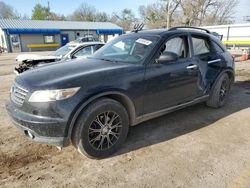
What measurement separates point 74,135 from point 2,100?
4481 mm

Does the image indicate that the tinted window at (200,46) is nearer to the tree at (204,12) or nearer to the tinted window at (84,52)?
the tinted window at (84,52)

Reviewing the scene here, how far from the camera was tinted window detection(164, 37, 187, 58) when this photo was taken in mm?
4124

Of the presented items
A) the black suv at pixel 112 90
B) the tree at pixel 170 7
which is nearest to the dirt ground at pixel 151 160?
the black suv at pixel 112 90

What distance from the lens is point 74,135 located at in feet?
9.76

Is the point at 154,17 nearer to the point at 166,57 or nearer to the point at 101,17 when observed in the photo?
the point at 101,17

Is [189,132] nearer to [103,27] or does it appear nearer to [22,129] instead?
[22,129]

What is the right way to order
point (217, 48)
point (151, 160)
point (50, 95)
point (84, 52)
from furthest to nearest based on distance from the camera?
point (84, 52), point (217, 48), point (151, 160), point (50, 95)

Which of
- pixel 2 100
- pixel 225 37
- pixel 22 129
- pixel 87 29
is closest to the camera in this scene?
pixel 22 129

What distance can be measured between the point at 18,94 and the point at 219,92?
408 centimetres

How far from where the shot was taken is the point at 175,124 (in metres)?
4.45

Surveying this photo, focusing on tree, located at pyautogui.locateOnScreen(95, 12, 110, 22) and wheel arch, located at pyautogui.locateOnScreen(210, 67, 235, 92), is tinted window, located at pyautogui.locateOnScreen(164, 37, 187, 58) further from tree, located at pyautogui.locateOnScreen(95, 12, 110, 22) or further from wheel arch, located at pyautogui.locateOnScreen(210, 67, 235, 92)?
tree, located at pyautogui.locateOnScreen(95, 12, 110, 22)

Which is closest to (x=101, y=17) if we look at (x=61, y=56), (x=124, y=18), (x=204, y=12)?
(x=124, y=18)

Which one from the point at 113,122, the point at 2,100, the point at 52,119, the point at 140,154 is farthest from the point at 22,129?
the point at 2,100

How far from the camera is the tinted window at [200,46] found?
4.48 metres
